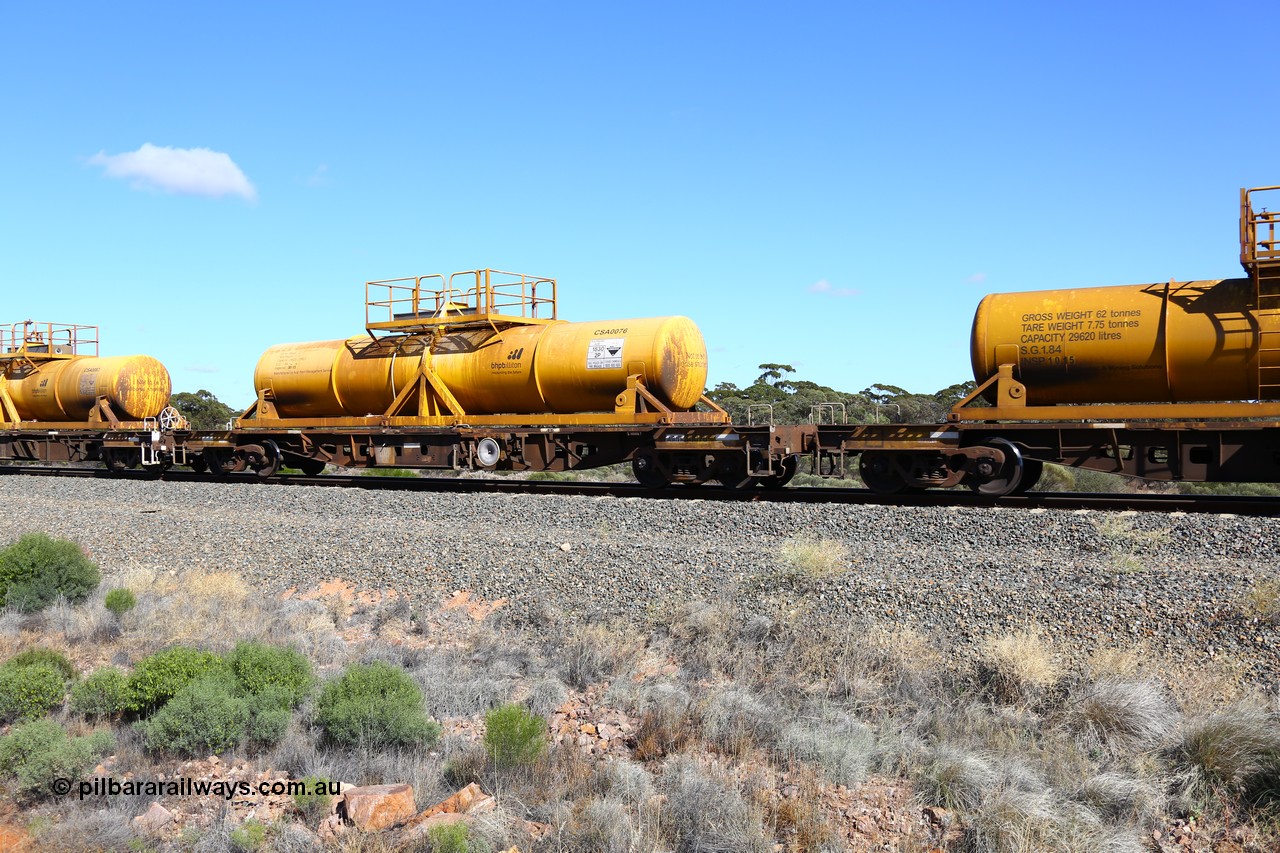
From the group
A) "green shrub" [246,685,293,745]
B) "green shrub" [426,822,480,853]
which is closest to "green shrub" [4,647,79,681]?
"green shrub" [246,685,293,745]

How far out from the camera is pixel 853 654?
840 cm

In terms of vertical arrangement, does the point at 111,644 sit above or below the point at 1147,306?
below

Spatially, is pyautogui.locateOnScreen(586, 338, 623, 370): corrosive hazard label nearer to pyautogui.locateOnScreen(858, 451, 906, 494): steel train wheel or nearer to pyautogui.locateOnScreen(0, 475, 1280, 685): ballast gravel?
pyautogui.locateOnScreen(0, 475, 1280, 685): ballast gravel

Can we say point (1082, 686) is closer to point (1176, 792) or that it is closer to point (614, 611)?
point (1176, 792)

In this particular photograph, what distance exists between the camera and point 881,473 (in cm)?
1579

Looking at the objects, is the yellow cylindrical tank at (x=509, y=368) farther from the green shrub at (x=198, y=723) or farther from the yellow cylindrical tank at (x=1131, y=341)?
the green shrub at (x=198, y=723)

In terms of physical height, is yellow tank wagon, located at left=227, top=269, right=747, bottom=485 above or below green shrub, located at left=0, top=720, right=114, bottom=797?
above

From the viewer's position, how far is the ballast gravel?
8680mm

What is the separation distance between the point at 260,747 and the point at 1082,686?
603 centimetres

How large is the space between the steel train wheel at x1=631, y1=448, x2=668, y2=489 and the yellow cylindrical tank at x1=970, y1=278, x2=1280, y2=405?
5645mm

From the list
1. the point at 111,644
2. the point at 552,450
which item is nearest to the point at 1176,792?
the point at 111,644

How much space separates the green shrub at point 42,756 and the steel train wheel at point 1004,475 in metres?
11.8

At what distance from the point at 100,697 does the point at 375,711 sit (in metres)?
2.35

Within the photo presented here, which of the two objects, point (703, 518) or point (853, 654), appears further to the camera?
point (703, 518)
